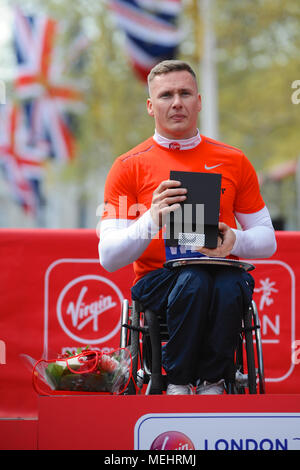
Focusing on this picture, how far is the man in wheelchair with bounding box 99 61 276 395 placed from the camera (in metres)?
2.94

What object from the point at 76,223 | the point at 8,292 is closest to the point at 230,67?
the point at 8,292

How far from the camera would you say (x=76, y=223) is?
37.7m

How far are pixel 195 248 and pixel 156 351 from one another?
19.7 inches

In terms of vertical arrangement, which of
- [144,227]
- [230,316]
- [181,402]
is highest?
[144,227]

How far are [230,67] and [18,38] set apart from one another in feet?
19.3

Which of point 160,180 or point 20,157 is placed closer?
point 160,180

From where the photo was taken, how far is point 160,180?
10.8 feet

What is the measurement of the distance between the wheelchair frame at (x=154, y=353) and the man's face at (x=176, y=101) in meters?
0.82

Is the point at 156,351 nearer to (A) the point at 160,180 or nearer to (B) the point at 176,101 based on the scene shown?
(A) the point at 160,180

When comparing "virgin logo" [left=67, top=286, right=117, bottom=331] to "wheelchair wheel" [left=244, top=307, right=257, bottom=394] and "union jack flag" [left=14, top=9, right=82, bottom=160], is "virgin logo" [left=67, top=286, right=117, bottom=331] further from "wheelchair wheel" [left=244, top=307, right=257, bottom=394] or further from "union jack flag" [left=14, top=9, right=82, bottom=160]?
"union jack flag" [left=14, top=9, right=82, bottom=160]

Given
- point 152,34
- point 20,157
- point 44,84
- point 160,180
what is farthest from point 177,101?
point 20,157

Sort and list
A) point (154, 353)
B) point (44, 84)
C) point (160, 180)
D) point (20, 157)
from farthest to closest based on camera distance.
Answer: point (20, 157) → point (44, 84) → point (160, 180) → point (154, 353)

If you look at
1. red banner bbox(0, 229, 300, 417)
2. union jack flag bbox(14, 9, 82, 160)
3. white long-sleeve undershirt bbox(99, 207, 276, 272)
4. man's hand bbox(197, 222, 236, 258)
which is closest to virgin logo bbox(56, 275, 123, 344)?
red banner bbox(0, 229, 300, 417)

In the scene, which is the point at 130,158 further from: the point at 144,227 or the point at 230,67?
the point at 230,67
